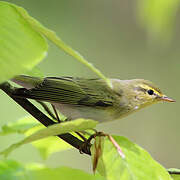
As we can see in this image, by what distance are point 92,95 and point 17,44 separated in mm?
978

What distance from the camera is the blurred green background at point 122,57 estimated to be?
3811 millimetres

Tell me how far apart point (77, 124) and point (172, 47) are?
3923 mm

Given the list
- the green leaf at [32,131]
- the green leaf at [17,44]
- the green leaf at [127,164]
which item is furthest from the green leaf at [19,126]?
the green leaf at [17,44]

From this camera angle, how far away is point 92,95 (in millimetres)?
1549

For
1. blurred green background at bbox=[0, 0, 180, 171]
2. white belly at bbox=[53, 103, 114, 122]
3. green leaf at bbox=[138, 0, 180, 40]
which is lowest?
blurred green background at bbox=[0, 0, 180, 171]

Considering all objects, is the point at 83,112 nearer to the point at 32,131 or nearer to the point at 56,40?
the point at 32,131

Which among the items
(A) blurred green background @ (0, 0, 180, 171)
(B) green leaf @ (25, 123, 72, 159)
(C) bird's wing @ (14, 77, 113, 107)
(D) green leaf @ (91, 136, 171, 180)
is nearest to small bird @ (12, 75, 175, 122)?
(C) bird's wing @ (14, 77, 113, 107)

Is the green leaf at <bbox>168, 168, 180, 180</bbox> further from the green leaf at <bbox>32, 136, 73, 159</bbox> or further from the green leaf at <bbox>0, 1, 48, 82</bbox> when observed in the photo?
the green leaf at <bbox>0, 1, 48, 82</bbox>

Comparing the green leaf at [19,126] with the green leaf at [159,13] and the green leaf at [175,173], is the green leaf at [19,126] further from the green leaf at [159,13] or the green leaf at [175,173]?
the green leaf at [159,13]

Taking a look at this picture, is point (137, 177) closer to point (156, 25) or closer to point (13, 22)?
point (13, 22)

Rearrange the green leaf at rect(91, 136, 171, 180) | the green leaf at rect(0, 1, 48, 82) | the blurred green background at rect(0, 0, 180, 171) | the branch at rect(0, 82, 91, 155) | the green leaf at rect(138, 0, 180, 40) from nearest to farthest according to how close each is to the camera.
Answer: the green leaf at rect(0, 1, 48, 82) → the green leaf at rect(91, 136, 171, 180) → the branch at rect(0, 82, 91, 155) → the green leaf at rect(138, 0, 180, 40) → the blurred green background at rect(0, 0, 180, 171)

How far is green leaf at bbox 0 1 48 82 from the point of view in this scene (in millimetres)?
541

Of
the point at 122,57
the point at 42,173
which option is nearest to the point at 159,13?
the point at 42,173

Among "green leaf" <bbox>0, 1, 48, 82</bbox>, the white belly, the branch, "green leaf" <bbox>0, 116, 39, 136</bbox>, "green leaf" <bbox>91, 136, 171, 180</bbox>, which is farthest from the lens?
the white belly
